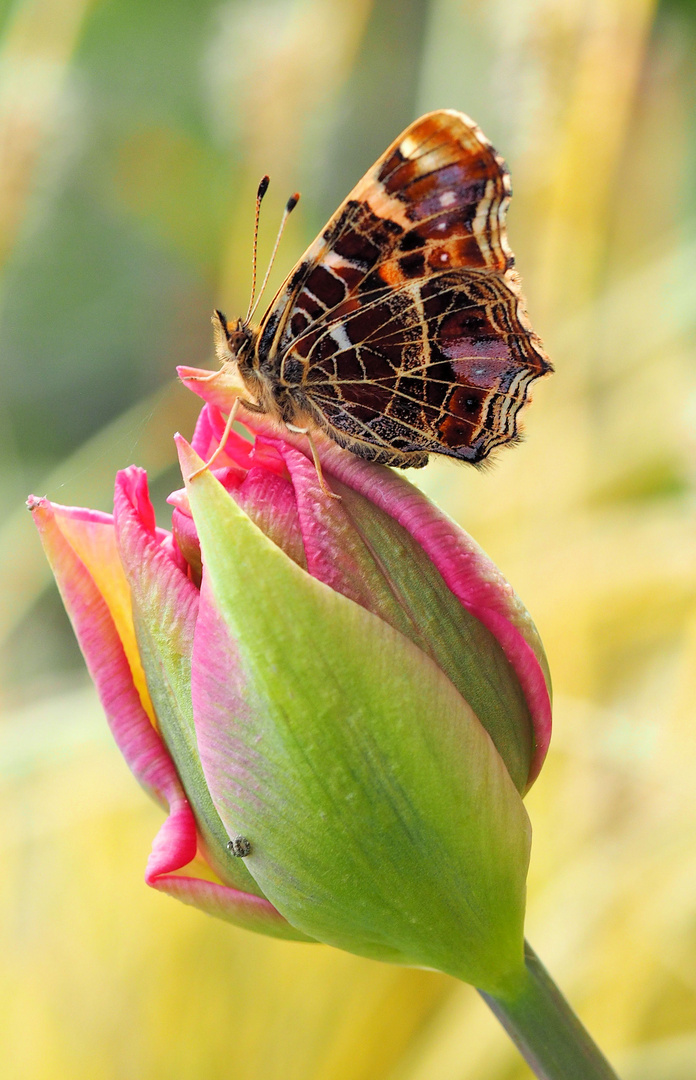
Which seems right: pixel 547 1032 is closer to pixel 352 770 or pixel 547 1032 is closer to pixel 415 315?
pixel 352 770

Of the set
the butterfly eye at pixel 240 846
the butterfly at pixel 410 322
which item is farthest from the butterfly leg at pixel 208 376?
the butterfly eye at pixel 240 846

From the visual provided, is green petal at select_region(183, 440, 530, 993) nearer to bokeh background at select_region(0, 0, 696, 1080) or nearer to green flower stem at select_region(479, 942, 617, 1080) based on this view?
green flower stem at select_region(479, 942, 617, 1080)

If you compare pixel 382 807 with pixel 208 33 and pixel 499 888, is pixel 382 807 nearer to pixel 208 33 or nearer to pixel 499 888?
pixel 499 888

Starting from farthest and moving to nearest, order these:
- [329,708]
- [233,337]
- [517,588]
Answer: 1. [517,588]
2. [233,337]
3. [329,708]

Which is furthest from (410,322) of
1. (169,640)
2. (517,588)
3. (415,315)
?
(517,588)

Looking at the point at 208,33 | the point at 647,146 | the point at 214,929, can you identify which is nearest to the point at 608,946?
the point at 214,929

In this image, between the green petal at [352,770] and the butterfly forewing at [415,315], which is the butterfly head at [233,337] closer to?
the butterfly forewing at [415,315]
